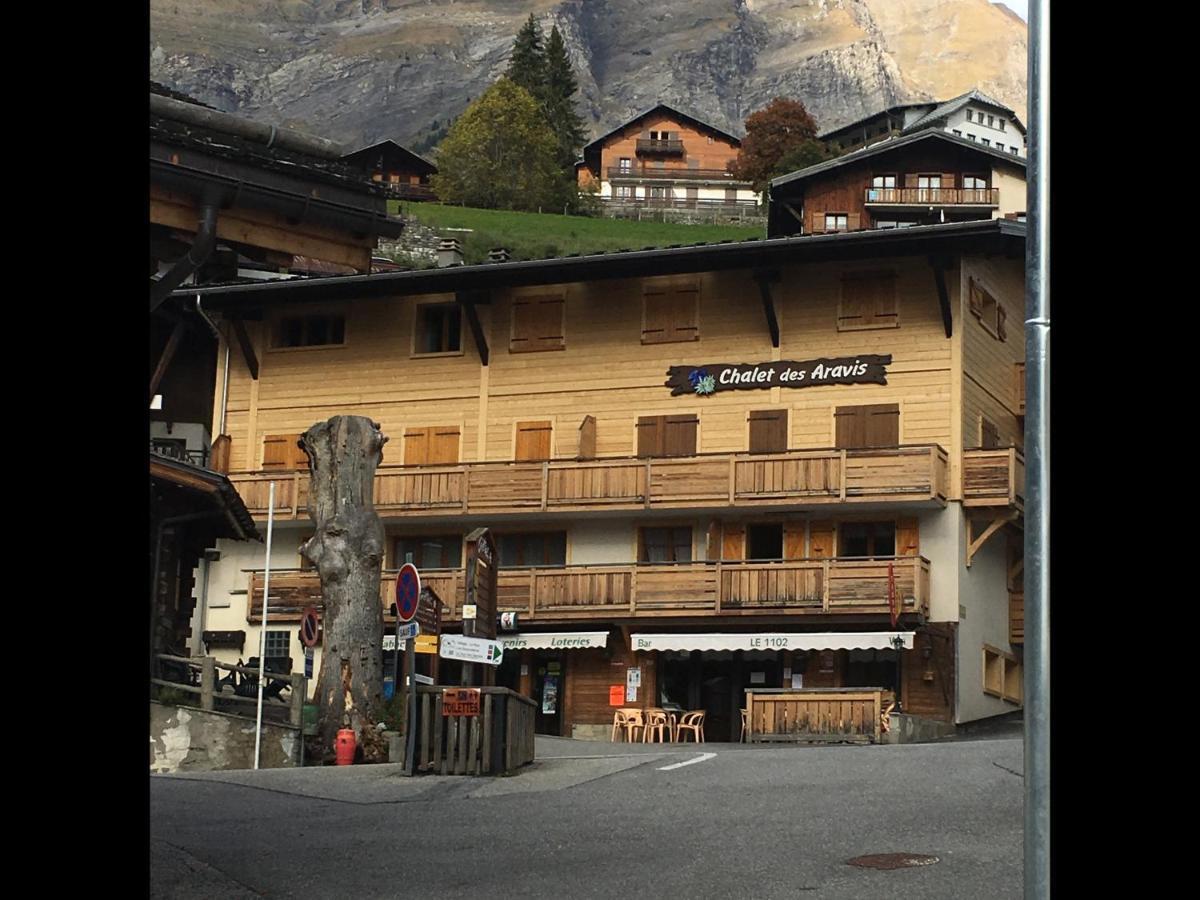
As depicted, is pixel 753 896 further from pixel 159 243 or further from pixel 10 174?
pixel 10 174

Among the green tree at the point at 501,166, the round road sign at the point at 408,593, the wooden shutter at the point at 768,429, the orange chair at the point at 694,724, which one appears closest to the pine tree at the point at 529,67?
the green tree at the point at 501,166

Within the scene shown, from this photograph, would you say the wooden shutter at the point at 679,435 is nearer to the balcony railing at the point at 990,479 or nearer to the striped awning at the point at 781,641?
the striped awning at the point at 781,641

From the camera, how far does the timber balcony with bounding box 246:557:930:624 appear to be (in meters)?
38.2

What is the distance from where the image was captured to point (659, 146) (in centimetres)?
12300

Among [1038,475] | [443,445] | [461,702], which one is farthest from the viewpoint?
[443,445]

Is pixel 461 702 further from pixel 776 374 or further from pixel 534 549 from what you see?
pixel 534 549

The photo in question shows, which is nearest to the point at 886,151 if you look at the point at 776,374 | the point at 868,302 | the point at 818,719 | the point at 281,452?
the point at 868,302

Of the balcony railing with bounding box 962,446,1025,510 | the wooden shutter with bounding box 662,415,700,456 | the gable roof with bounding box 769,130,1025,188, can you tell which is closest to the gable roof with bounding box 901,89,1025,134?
the gable roof with bounding box 769,130,1025,188

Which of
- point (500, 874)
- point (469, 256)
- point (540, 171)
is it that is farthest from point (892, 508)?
point (540, 171)

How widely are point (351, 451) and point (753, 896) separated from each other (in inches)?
556

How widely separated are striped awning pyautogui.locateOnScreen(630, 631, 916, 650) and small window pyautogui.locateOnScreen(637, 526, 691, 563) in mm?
2387

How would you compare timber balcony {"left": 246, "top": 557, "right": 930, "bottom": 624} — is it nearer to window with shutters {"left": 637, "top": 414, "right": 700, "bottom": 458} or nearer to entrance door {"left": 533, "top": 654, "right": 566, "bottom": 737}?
entrance door {"left": 533, "top": 654, "right": 566, "bottom": 737}

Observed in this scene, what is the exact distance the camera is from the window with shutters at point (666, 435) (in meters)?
42.8

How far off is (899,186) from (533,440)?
96.4 ft
